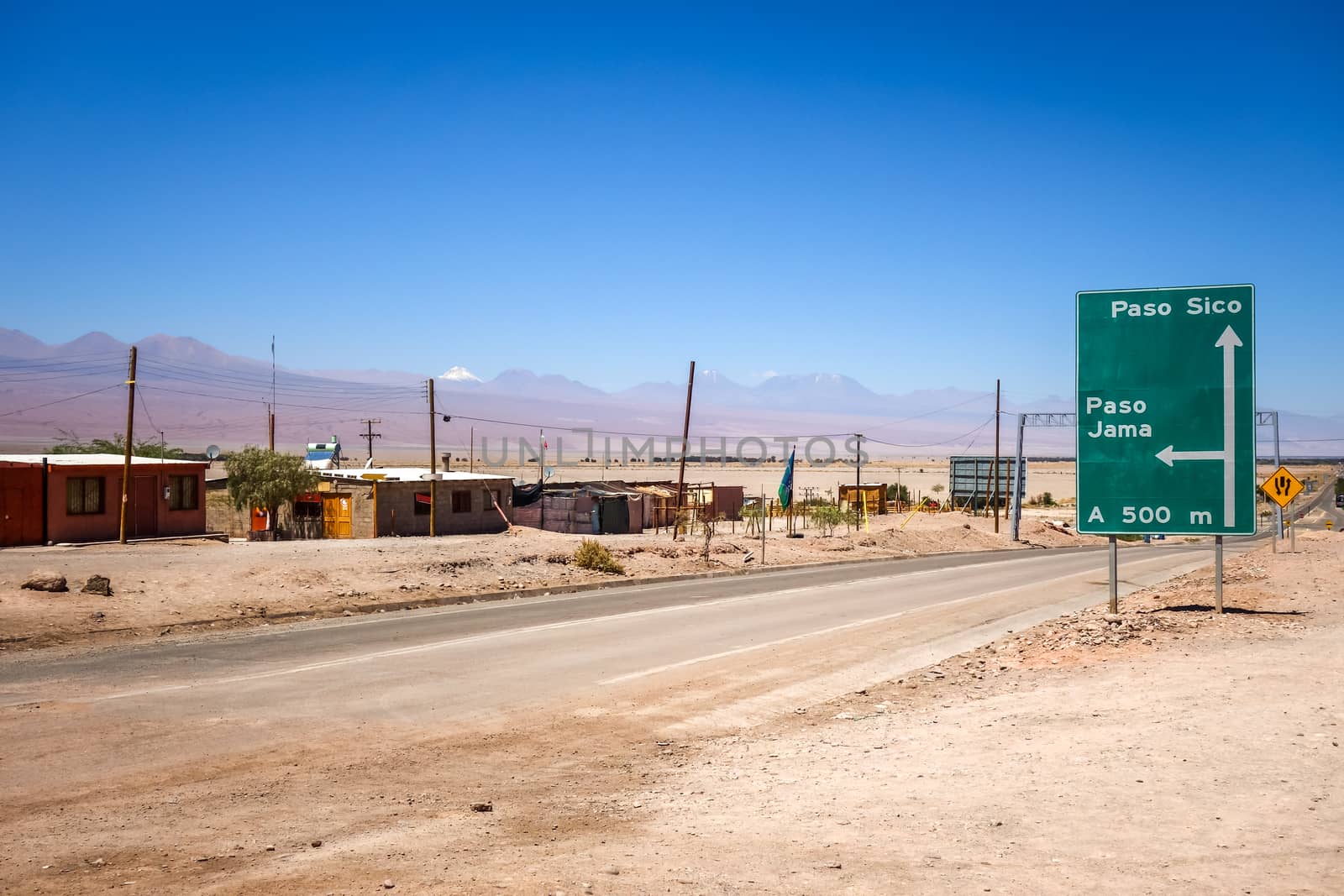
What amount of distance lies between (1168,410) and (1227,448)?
923 mm

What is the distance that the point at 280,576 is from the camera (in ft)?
68.4

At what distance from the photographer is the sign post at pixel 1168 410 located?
44.7ft

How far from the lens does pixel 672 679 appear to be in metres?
12.6

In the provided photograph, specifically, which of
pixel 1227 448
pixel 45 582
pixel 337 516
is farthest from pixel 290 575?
pixel 337 516

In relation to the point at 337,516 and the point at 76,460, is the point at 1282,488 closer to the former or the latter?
the point at 337,516

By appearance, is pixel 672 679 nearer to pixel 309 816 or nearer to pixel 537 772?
pixel 537 772

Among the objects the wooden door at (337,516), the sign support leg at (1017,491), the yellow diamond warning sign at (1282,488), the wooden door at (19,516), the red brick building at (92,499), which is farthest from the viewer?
the sign support leg at (1017,491)

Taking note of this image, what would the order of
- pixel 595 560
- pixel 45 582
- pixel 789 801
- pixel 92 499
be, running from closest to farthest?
pixel 789 801
pixel 45 582
pixel 595 560
pixel 92 499

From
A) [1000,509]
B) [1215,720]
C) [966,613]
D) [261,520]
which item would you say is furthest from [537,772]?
[1000,509]

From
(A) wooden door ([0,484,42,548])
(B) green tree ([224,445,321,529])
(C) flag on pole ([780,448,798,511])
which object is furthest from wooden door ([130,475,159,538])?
(C) flag on pole ([780,448,798,511])

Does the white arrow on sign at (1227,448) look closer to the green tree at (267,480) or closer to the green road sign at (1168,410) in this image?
the green road sign at (1168,410)

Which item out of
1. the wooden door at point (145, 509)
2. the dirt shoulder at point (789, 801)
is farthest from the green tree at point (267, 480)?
the dirt shoulder at point (789, 801)

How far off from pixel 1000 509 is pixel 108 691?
66.9m

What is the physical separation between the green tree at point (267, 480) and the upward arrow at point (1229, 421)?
36044 mm
